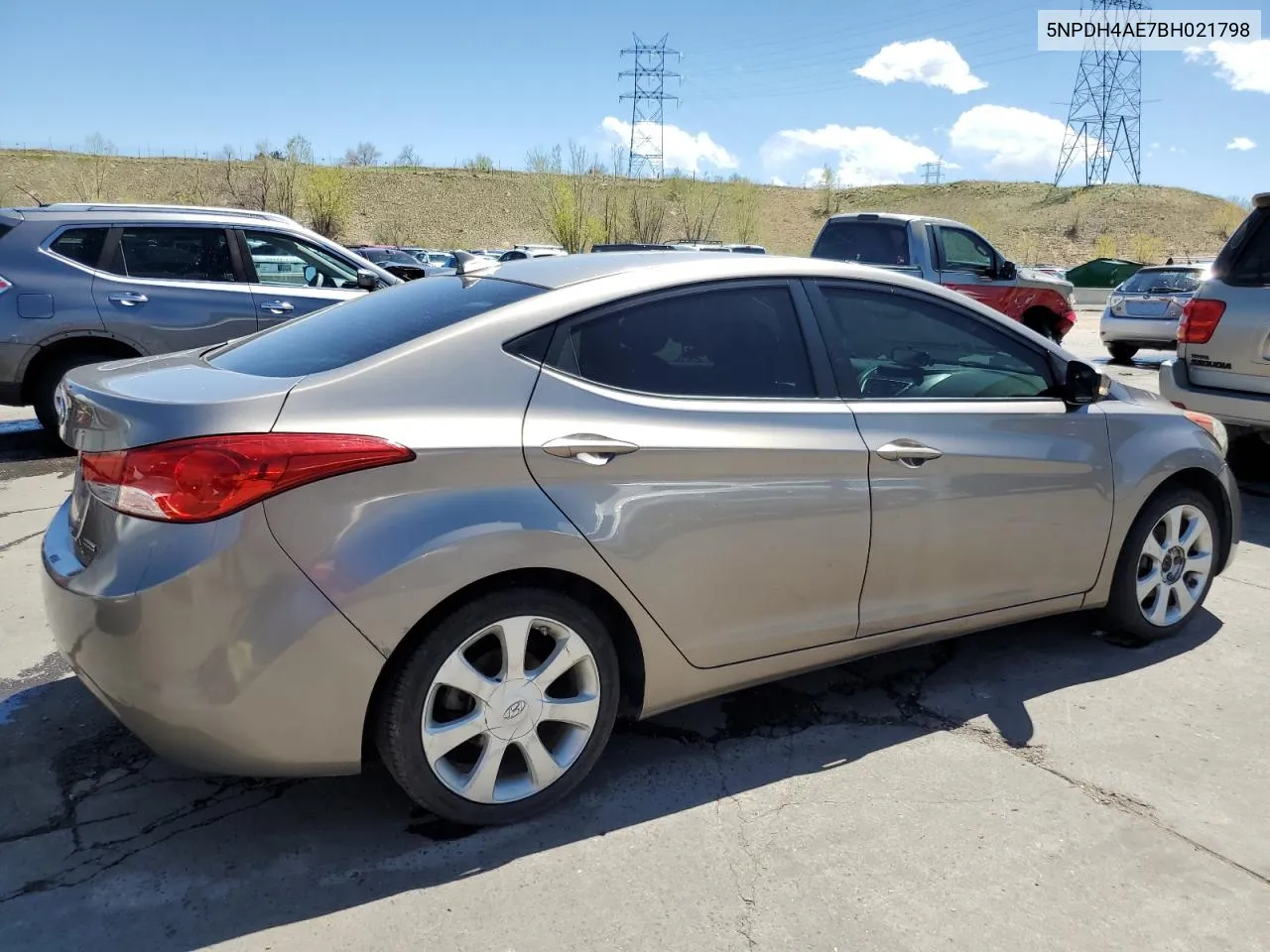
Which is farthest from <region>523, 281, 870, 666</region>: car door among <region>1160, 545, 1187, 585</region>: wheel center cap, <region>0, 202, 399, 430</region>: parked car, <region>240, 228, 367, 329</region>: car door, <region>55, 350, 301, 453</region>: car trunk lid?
<region>240, 228, 367, 329</region>: car door

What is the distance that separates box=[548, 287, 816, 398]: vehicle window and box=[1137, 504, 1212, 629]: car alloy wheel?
1896 mm

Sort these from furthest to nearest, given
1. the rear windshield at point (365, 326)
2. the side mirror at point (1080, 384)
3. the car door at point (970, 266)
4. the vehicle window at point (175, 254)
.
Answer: the car door at point (970, 266), the vehicle window at point (175, 254), the side mirror at point (1080, 384), the rear windshield at point (365, 326)

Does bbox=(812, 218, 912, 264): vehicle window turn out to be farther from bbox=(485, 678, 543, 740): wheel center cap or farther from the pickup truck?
bbox=(485, 678, 543, 740): wheel center cap

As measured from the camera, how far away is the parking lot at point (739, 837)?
2387 mm

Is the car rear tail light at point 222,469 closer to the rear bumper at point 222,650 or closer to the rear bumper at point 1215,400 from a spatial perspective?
the rear bumper at point 222,650

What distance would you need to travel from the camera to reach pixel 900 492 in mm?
3236

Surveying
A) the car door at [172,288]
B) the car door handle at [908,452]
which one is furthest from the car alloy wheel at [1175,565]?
the car door at [172,288]

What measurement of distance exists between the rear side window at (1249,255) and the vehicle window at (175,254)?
23.2ft

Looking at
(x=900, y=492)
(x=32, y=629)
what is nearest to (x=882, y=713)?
(x=900, y=492)

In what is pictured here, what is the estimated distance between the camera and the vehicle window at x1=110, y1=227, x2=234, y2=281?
286 inches

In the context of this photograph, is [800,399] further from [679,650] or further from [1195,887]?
[1195,887]

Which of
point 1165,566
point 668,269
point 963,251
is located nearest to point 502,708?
point 668,269

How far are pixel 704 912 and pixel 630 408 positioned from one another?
1334mm

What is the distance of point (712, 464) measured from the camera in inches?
114
